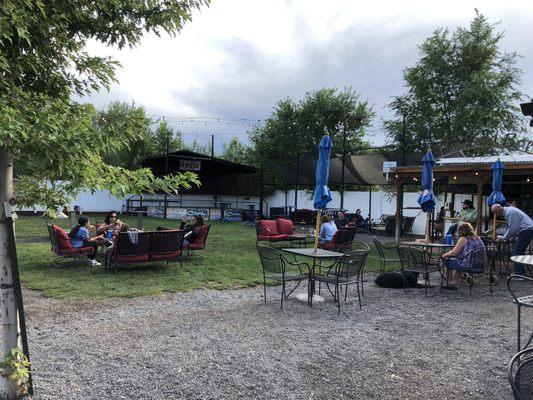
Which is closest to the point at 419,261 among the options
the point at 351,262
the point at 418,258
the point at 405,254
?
the point at 418,258

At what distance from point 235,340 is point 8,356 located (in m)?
2.06

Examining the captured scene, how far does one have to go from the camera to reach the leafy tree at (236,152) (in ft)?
119

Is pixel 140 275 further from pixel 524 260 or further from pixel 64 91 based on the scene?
pixel 524 260

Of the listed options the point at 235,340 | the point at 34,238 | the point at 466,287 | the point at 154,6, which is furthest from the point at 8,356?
the point at 34,238

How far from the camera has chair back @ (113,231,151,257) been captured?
8024 mm

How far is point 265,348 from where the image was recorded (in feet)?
14.1

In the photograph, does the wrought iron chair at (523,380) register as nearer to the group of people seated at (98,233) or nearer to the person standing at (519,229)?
the person standing at (519,229)

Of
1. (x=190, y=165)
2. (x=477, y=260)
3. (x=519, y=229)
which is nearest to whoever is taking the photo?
(x=477, y=260)

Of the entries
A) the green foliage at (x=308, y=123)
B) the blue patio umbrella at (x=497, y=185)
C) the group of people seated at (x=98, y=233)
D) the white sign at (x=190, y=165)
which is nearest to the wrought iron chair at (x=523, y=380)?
the group of people seated at (x=98, y=233)

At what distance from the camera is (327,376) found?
3.65 m

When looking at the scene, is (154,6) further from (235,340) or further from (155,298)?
(155,298)

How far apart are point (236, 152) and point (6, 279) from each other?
1442 inches

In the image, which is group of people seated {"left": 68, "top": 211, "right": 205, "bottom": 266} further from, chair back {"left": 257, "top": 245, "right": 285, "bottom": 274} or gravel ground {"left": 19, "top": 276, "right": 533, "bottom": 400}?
chair back {"left": 257, "top": 245, "right": 285, "bottom": 274}

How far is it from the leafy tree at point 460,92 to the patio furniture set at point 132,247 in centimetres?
1497
